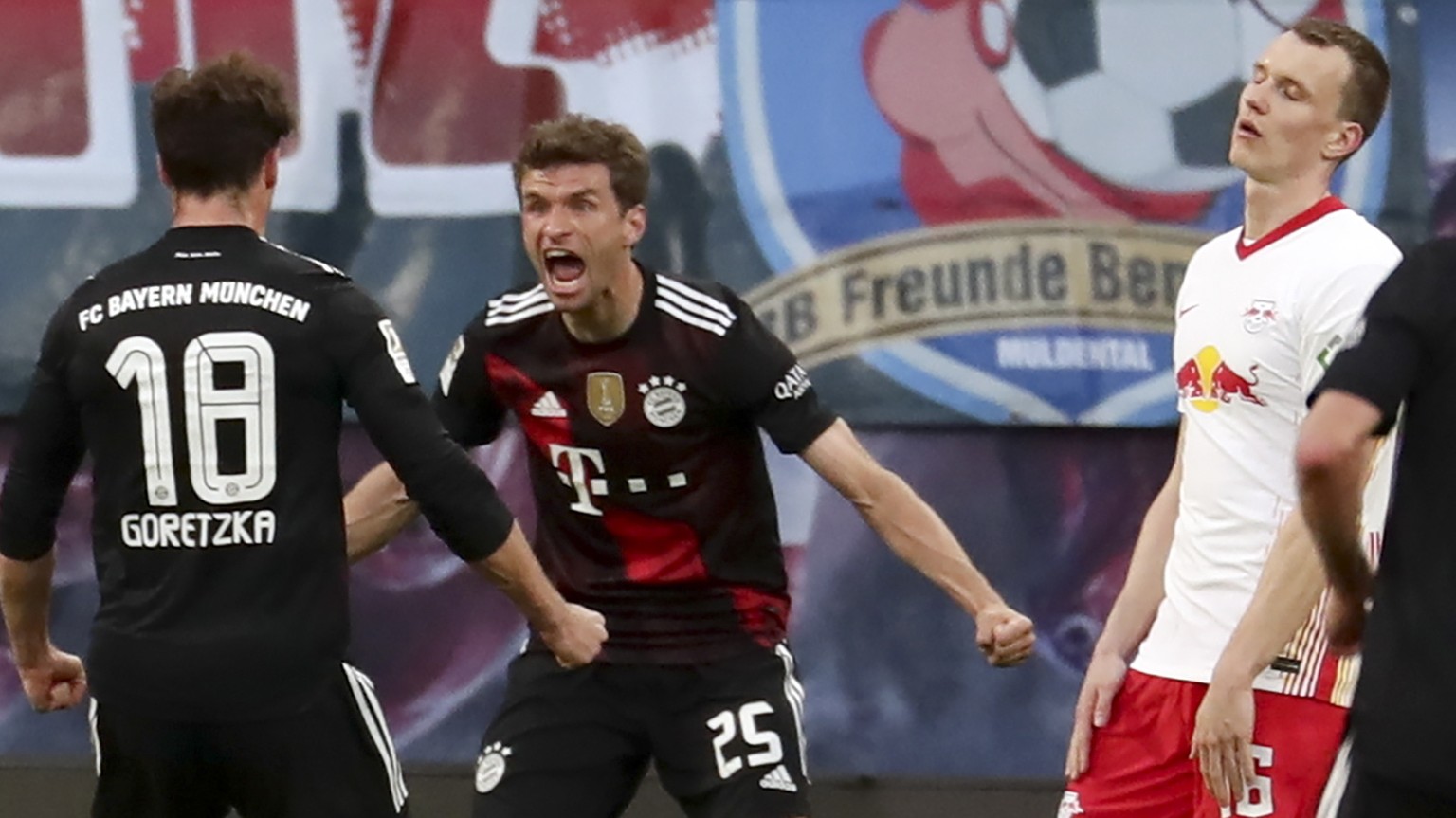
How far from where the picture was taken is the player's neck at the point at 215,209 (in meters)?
3.28

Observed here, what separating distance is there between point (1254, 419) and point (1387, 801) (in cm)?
119

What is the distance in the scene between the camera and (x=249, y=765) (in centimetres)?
324

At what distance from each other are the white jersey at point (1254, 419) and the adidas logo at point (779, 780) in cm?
66

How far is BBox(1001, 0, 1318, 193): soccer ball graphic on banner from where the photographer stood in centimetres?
574

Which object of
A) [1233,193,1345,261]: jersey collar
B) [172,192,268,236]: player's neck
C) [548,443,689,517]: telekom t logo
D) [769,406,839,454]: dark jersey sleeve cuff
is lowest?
[548,443,689,517]: telekom t logo

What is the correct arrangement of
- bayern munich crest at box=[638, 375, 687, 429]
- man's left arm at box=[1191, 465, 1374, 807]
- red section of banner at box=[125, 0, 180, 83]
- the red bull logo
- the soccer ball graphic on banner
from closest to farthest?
man's left arm at box=[1191, 465, 1374, 807], the red bull logo, bayern munich crest at box=[638, 375, 687, 429], the soccer ball graphic on banner, red section of banner at box=[125, 0, 180, 83]

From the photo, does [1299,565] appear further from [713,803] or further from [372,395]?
[372,395]

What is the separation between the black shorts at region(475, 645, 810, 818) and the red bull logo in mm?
913

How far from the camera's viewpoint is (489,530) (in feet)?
10.9

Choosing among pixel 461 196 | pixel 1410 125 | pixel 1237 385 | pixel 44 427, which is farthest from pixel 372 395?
pixel 1410 125

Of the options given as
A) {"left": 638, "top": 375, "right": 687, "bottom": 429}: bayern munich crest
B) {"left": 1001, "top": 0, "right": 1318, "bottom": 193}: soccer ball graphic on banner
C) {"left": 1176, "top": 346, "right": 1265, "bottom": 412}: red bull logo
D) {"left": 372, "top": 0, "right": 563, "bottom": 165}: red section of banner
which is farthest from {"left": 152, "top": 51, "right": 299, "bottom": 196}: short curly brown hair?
{"left": 1001, "top": 0, "right": 1318, "bottom": 193}: soccer ball graphic on banner

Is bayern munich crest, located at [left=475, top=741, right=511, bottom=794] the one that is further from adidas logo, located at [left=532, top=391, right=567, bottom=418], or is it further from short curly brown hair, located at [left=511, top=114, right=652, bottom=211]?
short curly brown hair, located at [left=511, top=114, right=652, bottom=211]

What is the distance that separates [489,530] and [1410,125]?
3331 millimetres

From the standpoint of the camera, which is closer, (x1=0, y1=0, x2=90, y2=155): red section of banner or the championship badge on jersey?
the championship badge on jersey
